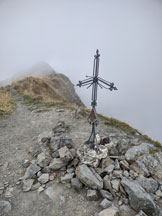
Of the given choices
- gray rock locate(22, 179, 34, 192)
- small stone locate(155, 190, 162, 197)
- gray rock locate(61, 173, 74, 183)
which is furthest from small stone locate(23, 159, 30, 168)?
small stone locate(155, 190, 162, 197)

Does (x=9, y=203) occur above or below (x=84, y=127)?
below

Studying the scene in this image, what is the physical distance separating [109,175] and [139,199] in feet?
4.23

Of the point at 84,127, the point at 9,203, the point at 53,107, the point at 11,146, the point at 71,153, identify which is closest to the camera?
the point at 9,203

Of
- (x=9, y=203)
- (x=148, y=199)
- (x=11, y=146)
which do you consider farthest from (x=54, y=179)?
(x=11, y=146)

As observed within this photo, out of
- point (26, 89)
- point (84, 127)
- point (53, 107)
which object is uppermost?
point (26, 89)

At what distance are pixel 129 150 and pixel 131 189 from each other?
82.7 inches

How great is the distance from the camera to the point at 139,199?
14.8 feet

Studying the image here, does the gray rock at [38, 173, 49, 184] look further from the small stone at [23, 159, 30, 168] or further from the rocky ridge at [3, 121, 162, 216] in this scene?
the small stone at [23, 159, 30, 168]

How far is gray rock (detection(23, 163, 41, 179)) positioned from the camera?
6.01 m

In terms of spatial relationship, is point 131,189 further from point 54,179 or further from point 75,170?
point 54,179

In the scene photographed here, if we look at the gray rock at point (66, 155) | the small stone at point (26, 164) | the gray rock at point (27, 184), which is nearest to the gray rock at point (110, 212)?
the gray rock at point (66, 155)

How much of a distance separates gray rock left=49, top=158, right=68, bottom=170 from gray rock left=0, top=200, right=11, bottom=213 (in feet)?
6.52

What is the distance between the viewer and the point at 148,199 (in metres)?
4.50

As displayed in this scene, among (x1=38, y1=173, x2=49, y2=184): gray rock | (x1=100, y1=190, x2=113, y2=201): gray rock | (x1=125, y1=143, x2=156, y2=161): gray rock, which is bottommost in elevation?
(x1=100, y1=190, x2=113, y2=201): gray rock
